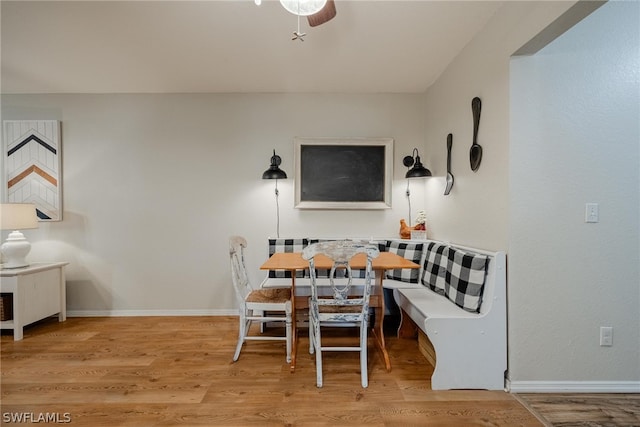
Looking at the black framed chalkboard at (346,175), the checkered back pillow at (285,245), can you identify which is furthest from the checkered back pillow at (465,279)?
the checkered back pillow at (285,245)

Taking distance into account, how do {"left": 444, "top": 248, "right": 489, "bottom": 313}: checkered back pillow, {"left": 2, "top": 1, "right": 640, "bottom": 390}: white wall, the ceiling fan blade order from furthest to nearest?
{"left": 2, "top": 1, "right": 640, "bottom": 390}: white wall < {"left": 444, "top": 248, "right": 489, "bottom": 313}: checkered back pillow < the ceiling fan blade

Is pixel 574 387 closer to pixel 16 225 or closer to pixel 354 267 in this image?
pixel 354 267

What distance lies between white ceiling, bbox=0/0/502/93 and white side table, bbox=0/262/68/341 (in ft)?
6.39

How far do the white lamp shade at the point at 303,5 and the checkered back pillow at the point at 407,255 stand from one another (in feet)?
7.29

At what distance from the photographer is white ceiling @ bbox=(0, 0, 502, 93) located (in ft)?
→ 6.53

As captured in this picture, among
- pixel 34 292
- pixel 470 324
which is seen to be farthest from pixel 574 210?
pixel 34 292

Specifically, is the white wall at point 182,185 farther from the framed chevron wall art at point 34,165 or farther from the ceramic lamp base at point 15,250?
the ceramic lamp base at point 15,250

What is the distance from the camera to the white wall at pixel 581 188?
1.86 metres

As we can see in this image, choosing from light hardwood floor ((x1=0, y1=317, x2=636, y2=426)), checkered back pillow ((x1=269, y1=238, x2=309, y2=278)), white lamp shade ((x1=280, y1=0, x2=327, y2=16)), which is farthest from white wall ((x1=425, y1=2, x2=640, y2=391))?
checkered back pillow ((x1=269, y1=238, x2=309, y2=278))

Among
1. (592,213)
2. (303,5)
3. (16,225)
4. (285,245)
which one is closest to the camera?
(303,5)

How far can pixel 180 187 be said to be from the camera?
131 inches

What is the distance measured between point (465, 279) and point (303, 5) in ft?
6.63

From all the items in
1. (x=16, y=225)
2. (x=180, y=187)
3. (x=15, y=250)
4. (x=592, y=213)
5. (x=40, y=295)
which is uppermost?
(x=180, y=187)

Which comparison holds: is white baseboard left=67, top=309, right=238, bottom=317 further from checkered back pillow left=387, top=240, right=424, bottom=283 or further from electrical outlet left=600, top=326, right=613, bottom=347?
electrical outlet left=600, top=326, right=613, bottom=347
